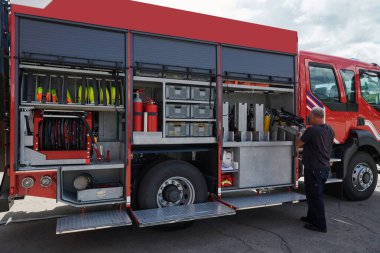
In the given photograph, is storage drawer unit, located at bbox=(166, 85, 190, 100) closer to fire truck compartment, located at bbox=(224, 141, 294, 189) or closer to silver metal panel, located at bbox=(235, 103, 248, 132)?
fire truck compartment, located at bbox=(224, 141, 294, 189)

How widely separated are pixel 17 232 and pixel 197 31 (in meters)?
3.87

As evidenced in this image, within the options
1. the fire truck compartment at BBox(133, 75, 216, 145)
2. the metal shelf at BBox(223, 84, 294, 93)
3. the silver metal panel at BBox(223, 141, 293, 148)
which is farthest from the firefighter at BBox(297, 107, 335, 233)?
the fire truck compartment at BBox(133, 75, 216, 145)

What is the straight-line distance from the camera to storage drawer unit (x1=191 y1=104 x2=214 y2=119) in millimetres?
4402

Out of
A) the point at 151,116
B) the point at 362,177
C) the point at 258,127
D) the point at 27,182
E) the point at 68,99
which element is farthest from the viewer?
the point at 362,177

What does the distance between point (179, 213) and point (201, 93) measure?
170 centimetres

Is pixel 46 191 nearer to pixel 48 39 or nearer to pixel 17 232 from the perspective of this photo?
pixel 17 232

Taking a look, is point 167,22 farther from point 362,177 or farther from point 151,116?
point 362,177

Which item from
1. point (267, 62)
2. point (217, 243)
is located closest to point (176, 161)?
point (217, 243)

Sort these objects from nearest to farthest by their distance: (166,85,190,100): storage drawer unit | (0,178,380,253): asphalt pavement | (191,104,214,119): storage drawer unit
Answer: (0,178,380,253): asphalt pavement < (166,85,190,100): storage drawer unit < (191,104,214,119): storage drawer unit

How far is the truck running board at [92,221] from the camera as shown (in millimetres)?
3426

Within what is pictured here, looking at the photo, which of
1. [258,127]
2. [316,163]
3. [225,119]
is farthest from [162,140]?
[316,163]

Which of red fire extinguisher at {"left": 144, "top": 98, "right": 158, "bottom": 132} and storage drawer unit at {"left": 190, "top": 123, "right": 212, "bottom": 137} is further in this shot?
storage drawer unit at {"left": 190, "top": 123, "right": 212, "bottom": 137}

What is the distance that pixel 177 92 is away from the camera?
430cm

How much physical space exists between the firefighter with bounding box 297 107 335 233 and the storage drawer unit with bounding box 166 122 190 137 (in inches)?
69.8
